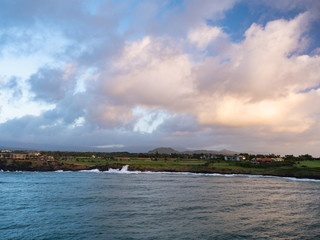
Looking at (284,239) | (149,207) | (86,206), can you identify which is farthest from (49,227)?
(284,239)

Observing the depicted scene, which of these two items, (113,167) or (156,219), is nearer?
(156,219)

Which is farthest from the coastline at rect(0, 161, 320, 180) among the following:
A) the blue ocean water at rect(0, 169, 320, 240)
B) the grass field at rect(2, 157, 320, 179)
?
the blue ocean water at rect(0, 169, 320, 240)

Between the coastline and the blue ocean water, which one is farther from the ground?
the blue ocean water

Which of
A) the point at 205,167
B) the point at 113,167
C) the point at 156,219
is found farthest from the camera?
the point at 113,167

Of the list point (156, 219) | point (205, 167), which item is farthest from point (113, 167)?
point (156, 219)

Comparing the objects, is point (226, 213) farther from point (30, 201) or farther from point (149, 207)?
point (30, 201)

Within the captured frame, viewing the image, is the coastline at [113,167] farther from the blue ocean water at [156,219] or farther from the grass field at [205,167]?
the blue ocean water at [156,219]

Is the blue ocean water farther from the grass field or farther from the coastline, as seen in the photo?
the coastline

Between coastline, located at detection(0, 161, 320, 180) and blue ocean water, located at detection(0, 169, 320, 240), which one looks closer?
blue ocean water, located at detection(0, 169, 320, 240)

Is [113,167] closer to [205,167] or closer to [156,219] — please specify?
[205,167]

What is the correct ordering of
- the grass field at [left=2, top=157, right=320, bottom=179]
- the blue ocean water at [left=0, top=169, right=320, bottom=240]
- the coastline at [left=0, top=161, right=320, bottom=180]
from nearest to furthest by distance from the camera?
the blue ocean water at [left=0, top=169, right=320, bottom=240] → the grass field at [left=2, top=157, right=320, bottom=179] → the coastline at [left=0, top=161, right=320, bottom=180]

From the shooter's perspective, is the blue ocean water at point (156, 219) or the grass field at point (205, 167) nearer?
the blue ocean water at point (156, 219)

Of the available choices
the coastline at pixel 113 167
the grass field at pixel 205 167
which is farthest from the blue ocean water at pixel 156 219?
the coastline at pixel 113 167

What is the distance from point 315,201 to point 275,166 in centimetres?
9224
